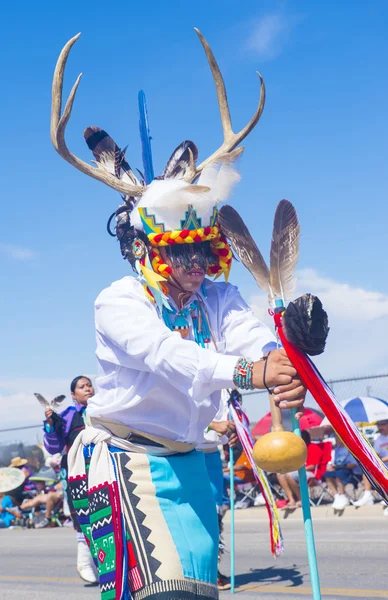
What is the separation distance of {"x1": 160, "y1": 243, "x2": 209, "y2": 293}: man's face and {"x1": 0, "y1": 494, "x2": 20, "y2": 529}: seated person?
15.3m

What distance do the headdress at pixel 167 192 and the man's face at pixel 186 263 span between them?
3cm

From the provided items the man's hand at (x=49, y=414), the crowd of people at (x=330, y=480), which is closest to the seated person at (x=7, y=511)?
the crowd of people at (x=330, y=480)

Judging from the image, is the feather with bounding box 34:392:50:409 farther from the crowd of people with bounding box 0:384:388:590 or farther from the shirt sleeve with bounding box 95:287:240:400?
the shirt sleeve with bounding box 95:287:240:400

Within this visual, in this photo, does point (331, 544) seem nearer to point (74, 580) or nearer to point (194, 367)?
point (74, 580)

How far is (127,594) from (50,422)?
16.9 ft

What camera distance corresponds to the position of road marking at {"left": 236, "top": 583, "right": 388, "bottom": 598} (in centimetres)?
698

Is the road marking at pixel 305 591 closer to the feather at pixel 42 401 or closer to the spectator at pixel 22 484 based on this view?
the feather at pixel 42 401

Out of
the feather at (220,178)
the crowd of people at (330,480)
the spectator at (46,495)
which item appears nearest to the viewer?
the feather at (220,178)

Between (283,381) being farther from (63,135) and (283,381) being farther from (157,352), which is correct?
(63,135)

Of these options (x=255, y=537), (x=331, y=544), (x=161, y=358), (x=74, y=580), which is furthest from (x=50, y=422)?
(x=161, y=358)

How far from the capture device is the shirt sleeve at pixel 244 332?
382 cm

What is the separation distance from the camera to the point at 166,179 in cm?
403

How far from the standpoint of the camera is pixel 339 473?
1368cm

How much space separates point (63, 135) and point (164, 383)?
1.33 m
